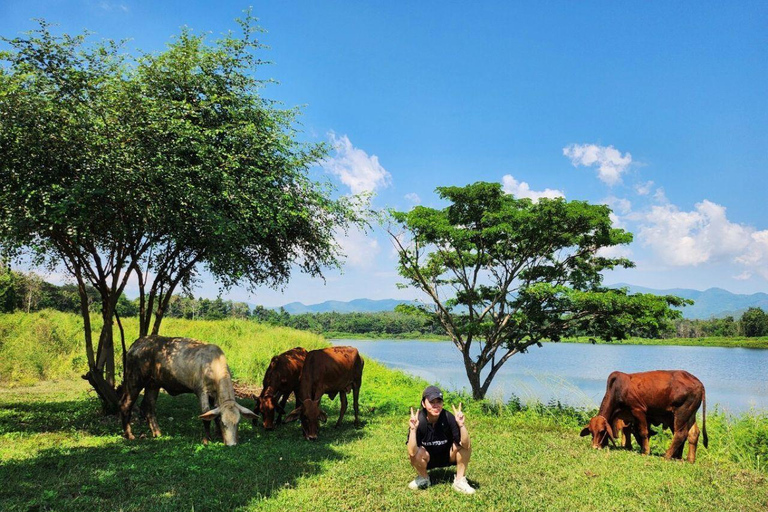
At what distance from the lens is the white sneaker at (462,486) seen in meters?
5.26

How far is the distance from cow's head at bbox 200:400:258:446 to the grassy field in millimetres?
178

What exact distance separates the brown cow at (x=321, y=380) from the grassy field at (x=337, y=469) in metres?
0.39

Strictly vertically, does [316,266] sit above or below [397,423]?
above

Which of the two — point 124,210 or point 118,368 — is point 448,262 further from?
point 118,368

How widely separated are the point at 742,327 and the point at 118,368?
95132mm

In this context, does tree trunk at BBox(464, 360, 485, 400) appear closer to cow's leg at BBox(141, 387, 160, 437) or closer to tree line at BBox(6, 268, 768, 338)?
tree line at BBox(6, 268, 768, 338)

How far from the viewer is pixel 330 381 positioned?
9336 millimetres

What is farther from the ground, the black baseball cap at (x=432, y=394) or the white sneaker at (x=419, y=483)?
the black baseball cap at (x=432, y=394)

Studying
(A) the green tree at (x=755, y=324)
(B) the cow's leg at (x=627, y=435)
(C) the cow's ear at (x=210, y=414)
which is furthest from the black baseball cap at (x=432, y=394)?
(A) the green tree at (x=755, y=324)

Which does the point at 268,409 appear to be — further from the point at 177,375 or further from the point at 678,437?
the point at 678,437

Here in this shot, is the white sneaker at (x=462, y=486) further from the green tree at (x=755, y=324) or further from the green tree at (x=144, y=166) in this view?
the green tree at (x=755, y=324)

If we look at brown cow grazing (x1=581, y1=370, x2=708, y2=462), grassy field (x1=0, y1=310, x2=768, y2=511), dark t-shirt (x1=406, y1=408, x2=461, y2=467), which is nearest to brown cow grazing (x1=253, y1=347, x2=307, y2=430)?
grassy field (x1=0, y1=310, x2=768, y2=511)

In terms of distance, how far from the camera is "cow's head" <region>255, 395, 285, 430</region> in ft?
29.8

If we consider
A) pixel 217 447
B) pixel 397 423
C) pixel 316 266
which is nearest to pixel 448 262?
pixel 316 266
